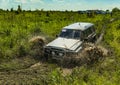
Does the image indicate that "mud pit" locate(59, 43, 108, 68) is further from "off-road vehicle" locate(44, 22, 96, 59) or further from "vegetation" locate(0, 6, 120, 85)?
"vegetation" locate(0, 6, 120, 85)

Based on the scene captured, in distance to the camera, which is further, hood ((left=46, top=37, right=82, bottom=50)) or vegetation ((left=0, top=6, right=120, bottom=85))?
hood ((left=46, top=37, right=82, bottom=50))

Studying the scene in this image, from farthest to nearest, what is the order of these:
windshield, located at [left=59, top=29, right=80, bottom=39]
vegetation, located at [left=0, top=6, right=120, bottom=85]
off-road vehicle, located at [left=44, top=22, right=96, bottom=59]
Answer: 1. windshield, located at [left=59, top=29, right=80, bottom=39]
2. off-road vehicle, located at [left=44, top=22, right=96, bottom=59]
3. vegetation, located at [left=0, top=6, right=120, bottom=85]

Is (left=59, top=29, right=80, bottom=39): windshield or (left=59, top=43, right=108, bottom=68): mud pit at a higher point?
(left=59, top=29, right=80, bottom=39): windshield

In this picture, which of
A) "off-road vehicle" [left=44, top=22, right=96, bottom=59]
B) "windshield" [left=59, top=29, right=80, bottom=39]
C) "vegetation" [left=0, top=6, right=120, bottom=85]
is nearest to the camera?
"vegetation" [left=0, top=6, right=120, bottom=85]

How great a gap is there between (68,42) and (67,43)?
0.57 ft

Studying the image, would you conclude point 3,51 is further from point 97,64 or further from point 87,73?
point 87,73

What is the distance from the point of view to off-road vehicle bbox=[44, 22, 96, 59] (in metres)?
14.9

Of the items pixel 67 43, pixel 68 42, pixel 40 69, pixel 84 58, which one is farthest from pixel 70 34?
pixel 40 69

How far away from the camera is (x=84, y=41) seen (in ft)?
54.1

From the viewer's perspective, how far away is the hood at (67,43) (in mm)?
14934

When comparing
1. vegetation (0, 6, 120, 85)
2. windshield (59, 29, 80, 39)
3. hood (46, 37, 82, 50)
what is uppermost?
windshield (59, 29, 80, 39)

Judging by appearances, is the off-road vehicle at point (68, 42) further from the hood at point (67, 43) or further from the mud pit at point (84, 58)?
the mud pit at point (84, 58)

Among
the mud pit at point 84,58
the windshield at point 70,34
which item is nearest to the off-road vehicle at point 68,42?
the windshield at point 70,34

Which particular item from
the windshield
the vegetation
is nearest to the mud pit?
the vegetation
